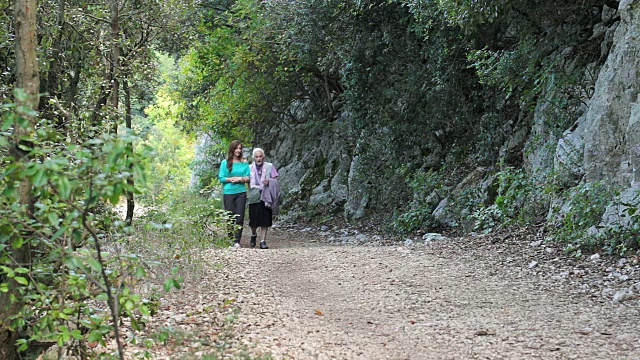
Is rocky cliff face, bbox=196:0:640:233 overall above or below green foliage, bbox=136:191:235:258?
above

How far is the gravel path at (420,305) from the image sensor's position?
4562 mm

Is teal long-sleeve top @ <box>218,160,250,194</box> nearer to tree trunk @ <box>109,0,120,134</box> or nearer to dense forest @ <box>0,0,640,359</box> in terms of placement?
dense forest @ <box>0,0,640,359</box>

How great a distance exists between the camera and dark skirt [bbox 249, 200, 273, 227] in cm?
1089

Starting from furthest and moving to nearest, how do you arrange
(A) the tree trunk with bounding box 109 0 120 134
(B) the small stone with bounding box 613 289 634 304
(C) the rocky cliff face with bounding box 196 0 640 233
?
(A) the tree trunk with bounding box 109 0 120 134, (C) the rocky cliff face with bounding box 196 0 640 233, (B) the small stone with bounding box 613 289 634 304

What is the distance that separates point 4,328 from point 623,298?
5.10 meters

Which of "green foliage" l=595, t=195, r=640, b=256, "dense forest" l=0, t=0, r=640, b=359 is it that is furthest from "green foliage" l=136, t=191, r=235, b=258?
"green foliage" l=595, t=195, r=640, b=256

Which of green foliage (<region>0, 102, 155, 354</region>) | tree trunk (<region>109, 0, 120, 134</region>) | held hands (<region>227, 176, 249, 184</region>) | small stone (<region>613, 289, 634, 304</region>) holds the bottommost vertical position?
small stone (<region>613, 289, 634, 304</region>)

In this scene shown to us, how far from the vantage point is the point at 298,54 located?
15750 millimetres

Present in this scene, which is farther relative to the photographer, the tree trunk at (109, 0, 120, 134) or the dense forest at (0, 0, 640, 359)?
the tree trunk at (109, 0, 120, 134)

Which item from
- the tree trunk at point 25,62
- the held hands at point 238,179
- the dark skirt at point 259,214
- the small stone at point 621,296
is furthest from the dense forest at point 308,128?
the small stone at point 621,296

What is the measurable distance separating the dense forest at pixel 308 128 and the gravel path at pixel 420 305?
2.26 feet

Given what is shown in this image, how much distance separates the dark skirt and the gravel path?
1.85m

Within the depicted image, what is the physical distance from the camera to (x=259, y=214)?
10938 mm

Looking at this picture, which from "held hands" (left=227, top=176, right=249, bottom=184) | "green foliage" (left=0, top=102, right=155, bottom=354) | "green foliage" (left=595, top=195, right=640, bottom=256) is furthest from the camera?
"held hands" (left=227, top=176, right=249, bottom=184)
